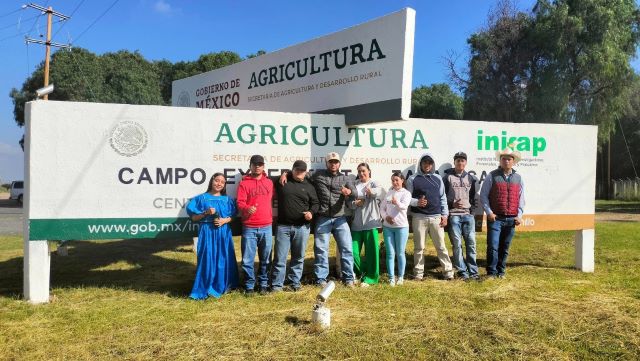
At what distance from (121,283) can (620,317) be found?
5956mm

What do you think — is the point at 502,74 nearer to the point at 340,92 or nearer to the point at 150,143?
the point at 340,92

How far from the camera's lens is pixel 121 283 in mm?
6703

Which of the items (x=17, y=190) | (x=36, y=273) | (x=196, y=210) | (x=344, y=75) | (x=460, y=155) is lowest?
(x=36, y=273)

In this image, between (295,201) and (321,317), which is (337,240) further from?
(321,317)

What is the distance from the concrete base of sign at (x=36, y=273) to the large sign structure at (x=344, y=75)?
4.16 m

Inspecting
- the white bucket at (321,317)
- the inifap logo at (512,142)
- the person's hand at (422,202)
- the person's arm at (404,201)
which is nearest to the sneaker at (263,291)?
the white bucket at (321,317)

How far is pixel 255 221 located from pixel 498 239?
130 inches

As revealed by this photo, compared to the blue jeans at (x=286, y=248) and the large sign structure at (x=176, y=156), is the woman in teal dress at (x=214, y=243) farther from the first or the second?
the blue jeans at (x=286, y=248)

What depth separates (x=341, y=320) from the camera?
4.84 m

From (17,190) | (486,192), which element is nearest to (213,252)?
(486,192)

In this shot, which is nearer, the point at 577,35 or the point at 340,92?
the point at 340,92

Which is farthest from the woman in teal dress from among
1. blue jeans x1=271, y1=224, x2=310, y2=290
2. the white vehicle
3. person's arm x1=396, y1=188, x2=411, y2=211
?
the white vehicle

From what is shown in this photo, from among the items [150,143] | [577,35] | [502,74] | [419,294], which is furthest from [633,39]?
[150,143]

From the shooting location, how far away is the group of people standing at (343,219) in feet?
19.2
